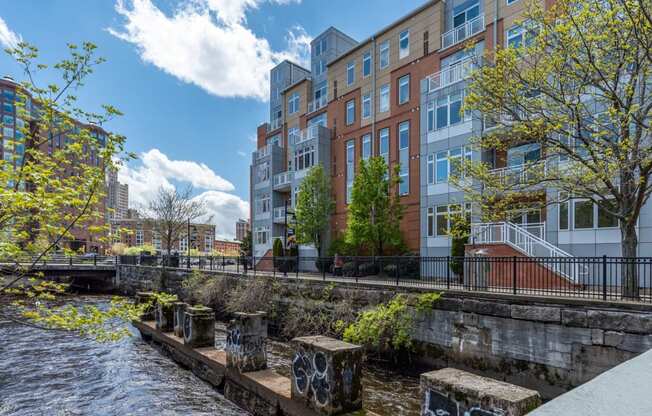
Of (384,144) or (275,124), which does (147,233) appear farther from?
(384,144)

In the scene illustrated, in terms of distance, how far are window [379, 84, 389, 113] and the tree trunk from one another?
61.1 feet

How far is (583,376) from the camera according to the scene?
7949mm

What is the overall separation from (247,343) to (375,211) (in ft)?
52.0

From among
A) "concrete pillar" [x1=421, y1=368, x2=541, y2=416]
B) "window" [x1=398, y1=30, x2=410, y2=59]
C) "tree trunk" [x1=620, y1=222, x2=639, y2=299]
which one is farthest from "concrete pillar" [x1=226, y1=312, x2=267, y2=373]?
"window" [x1=398, y1=30, x2=410, y2=59]

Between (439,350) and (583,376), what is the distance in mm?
3482

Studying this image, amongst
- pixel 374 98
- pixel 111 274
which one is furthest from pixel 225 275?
pixel 111 274

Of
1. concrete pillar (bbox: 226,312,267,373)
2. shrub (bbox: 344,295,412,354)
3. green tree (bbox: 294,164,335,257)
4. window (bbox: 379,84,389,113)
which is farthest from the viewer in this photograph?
window (bbox: 379,84,389,113)

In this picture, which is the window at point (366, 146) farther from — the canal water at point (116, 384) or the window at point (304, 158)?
the canal water at point (116, 384)

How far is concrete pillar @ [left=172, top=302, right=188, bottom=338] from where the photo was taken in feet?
37.4

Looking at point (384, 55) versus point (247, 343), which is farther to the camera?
point (384, 55)

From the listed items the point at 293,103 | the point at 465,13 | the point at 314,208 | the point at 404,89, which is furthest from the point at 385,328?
the point at 293,103

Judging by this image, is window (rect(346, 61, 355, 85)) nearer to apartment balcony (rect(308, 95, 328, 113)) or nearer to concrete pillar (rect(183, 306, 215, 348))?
apartment balcony (rect(308, 95, 328, 113))

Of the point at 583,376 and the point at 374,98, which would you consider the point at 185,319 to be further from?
the point at 374,98

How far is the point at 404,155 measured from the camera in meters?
25.6
